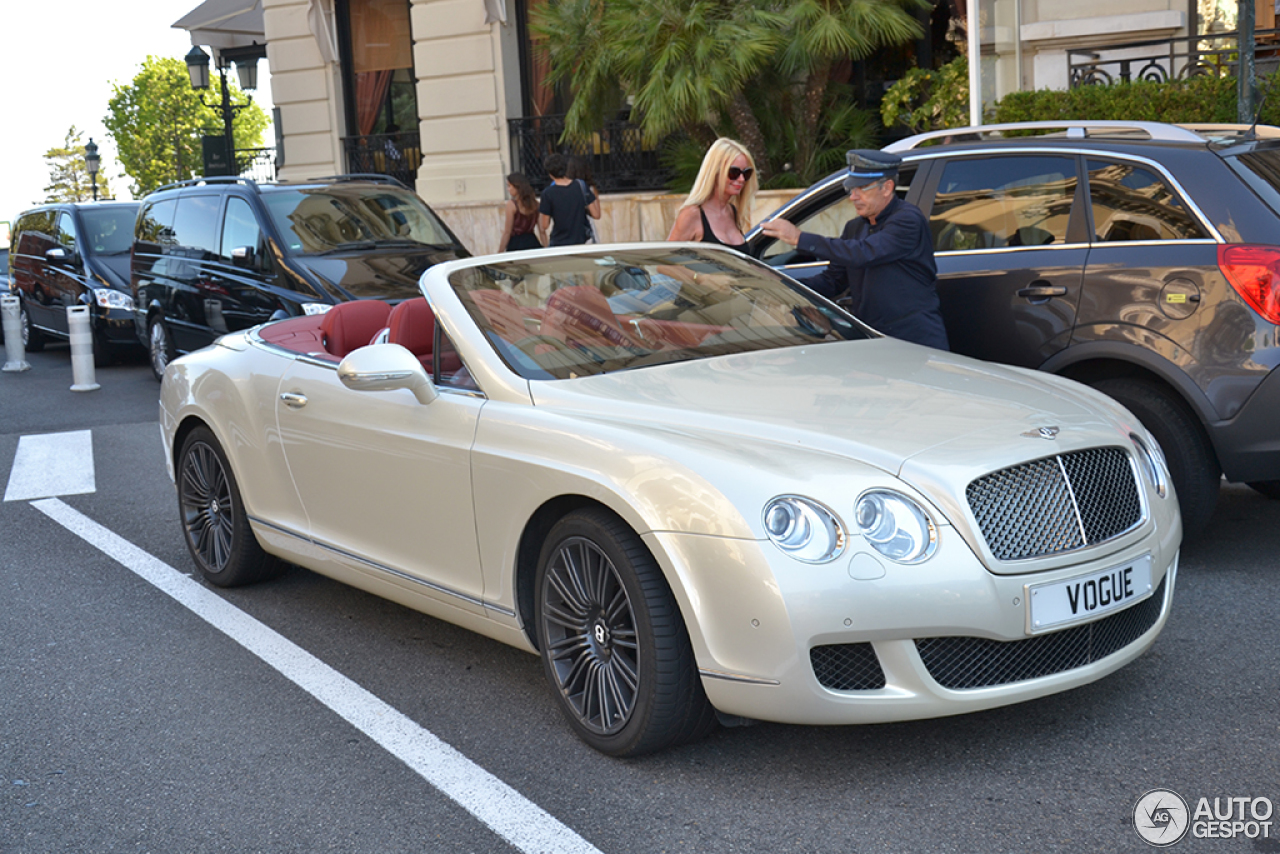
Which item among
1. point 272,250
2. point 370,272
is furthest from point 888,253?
point 272,250

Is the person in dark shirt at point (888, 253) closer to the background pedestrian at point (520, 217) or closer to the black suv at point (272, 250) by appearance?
the black suv at point (272, 250)

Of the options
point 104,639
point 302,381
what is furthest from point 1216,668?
point 104,639

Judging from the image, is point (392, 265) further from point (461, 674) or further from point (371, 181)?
point (461, 674)

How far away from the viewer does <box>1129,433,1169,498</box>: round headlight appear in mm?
4035

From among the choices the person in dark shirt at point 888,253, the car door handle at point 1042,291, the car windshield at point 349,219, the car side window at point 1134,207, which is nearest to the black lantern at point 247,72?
the car windshield at point 349,219

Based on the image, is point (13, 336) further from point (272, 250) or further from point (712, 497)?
point (712, 497)

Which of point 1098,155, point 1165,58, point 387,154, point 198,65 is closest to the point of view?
point 1098,155

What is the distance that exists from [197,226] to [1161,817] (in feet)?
34.2

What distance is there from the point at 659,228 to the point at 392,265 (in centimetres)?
649

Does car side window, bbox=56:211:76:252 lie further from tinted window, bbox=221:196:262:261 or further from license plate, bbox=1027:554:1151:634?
license plate, bbox=1027:554:1151:634

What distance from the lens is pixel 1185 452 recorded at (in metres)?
5.50

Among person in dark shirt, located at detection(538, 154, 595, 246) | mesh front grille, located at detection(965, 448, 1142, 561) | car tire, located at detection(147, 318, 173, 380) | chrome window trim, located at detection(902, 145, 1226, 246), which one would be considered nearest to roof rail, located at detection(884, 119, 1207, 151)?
chrome window trim, located at detection(902, 145, 1226, 246)

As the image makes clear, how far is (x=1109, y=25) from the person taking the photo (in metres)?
13.7

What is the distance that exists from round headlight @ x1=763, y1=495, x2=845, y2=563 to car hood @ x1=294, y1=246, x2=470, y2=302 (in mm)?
7251
